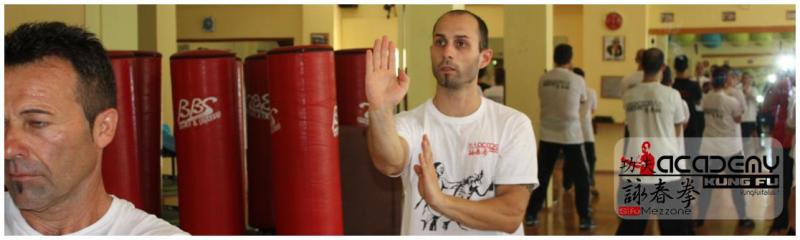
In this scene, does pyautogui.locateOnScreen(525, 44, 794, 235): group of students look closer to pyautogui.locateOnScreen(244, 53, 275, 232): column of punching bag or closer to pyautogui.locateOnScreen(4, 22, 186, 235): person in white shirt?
pyautogui.locateOnScreen(244, 53, 275, 232): column of punching bag

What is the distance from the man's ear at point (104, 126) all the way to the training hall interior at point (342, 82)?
2.35ft

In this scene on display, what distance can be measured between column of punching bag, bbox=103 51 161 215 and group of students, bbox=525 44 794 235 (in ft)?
6.15

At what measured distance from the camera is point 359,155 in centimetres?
336

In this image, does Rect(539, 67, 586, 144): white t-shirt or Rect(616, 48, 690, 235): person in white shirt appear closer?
Rect(616, 48, 690, 235): person in white shirt

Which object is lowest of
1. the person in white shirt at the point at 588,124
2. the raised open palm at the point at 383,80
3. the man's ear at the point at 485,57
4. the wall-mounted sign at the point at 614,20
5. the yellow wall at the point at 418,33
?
the person in white shirt at the point at 588,124

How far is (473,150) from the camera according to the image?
88.4 inches

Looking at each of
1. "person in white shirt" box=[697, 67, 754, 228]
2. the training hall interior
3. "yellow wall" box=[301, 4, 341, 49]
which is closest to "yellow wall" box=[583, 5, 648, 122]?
the training hall interior

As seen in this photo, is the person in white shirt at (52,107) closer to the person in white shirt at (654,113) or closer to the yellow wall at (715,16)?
the person in white shirt at (654,113)

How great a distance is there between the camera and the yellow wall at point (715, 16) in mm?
8961

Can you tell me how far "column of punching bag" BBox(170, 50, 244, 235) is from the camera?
10.8ft

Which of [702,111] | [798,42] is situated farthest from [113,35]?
[702,111]

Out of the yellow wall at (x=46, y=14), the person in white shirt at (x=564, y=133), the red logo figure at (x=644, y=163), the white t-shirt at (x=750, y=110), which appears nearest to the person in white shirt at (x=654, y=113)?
the person in white shirt at (x=564, y=133)

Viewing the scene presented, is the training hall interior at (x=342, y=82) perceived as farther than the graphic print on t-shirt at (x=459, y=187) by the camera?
Yes
